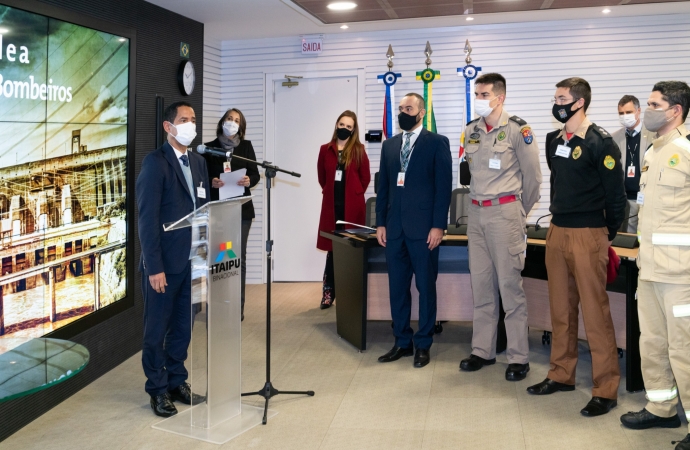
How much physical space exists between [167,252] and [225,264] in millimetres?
432

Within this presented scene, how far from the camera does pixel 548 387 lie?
181 inches

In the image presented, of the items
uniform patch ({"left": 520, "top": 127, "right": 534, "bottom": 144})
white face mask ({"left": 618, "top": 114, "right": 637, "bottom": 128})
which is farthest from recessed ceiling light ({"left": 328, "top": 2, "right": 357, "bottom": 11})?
white face mask ({"left": 618, "top": 114, "right": 637, "bottom": 128})

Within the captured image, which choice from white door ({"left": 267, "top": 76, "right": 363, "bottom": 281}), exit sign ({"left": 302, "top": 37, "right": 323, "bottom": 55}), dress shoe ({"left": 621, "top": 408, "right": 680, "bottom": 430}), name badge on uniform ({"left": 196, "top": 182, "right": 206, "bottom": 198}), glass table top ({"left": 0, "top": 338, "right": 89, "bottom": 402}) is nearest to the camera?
glass table top ({"left": 0, "top": 338, "right": 89, "bottom": 402})

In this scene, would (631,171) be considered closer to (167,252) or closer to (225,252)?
(225,252)

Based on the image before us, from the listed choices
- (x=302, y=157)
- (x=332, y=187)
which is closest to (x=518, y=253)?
(x=332, y=187)

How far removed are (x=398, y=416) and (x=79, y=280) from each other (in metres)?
2.31

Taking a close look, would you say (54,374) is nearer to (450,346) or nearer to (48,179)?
(48,179)

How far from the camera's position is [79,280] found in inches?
190

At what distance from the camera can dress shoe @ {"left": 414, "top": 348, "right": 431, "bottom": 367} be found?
5242mm

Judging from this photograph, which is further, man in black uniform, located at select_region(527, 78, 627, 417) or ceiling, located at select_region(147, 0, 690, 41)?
ceiling, located at select_region(147, 0, 690, 41)

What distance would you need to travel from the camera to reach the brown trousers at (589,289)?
4.23 meters

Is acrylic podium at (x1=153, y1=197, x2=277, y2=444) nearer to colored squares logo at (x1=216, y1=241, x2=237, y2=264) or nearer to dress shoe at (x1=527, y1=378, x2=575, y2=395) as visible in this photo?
colored squares logo at (x1=216, y1=241, x2=237, y2=264)

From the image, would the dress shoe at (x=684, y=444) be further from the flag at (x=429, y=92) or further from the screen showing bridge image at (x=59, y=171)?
the flag at (x=429, y=92)

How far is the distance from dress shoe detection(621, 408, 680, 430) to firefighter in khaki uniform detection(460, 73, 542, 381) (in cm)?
100
